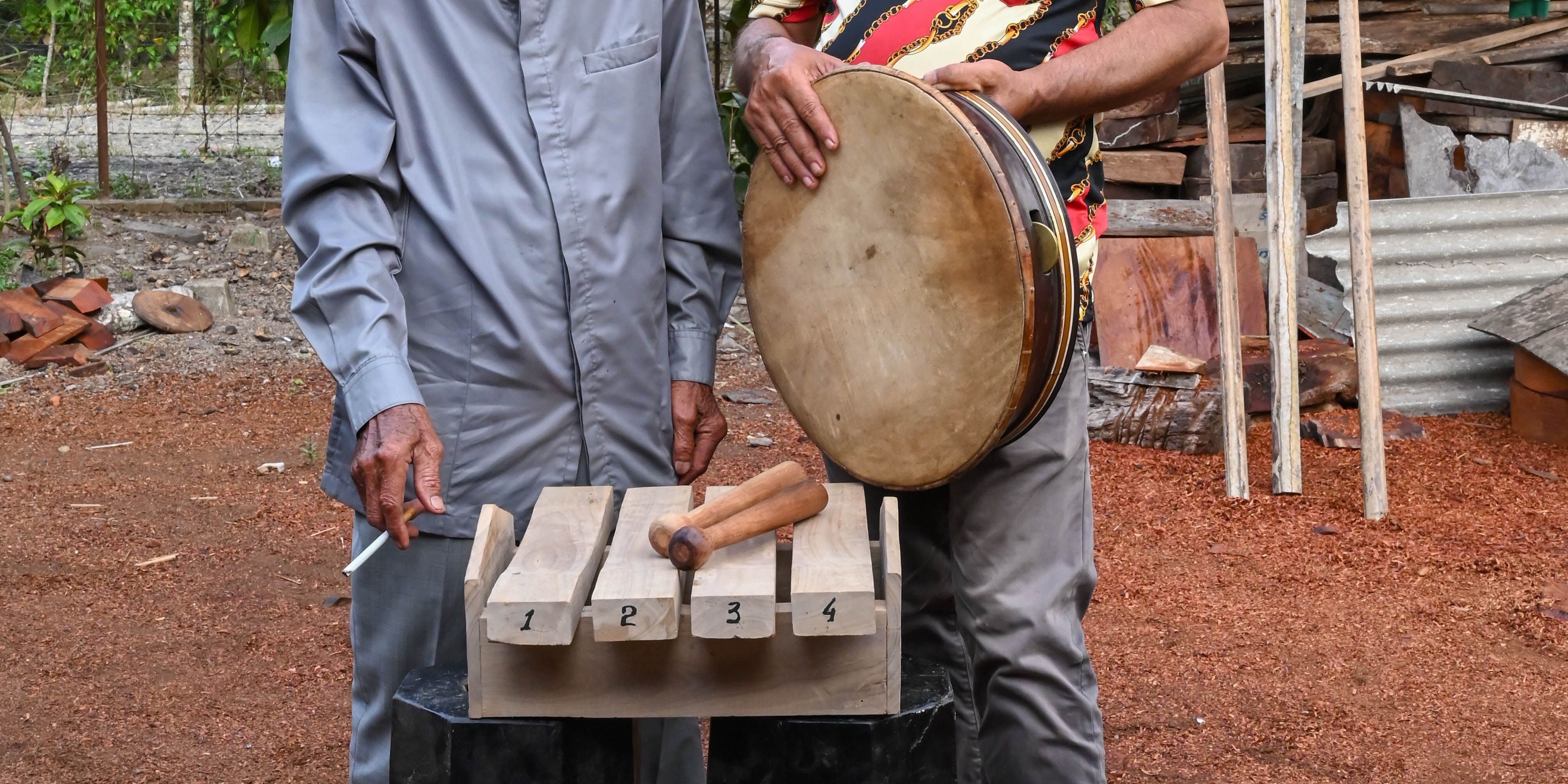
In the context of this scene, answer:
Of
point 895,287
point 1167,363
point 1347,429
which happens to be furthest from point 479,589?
point 1347,429

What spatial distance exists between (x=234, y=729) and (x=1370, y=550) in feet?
11.4

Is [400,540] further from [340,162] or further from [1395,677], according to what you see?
[1395,677]

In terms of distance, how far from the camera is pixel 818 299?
200 cm

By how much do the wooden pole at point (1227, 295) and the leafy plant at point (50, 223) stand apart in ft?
17.8

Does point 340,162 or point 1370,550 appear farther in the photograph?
point 1370,550

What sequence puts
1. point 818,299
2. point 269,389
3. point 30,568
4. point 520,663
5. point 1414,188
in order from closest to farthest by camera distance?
point 520,663 → point 818,299 → point 30,568 → point 269,389 → point 1414,188

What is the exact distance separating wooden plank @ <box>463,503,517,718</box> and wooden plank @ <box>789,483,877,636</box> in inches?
14.0

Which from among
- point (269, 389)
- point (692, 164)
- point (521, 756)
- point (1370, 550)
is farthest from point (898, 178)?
point (269, 389)

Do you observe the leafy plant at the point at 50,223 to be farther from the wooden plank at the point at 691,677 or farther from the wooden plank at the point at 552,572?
the wooden plank at the point at 691,677

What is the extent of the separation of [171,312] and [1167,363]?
4.73 m

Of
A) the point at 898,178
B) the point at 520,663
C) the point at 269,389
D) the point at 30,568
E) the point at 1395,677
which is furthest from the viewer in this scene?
the point at 269,389

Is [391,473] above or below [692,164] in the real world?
below

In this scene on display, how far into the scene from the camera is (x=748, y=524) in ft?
5.37

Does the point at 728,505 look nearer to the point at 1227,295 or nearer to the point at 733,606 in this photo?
the point at 733,606
